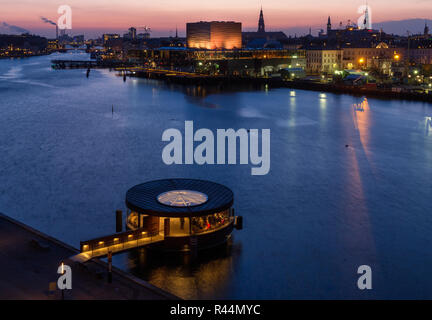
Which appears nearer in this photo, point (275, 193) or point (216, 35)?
point (275, 193)

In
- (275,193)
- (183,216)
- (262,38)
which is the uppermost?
(262,38)

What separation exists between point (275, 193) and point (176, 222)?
476cm

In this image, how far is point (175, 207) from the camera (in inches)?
333

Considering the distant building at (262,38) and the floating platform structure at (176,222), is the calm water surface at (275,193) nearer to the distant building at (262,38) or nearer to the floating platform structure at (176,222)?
the floating platform structure at (176,222)

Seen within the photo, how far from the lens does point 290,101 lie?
118 feet

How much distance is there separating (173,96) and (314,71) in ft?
91.3

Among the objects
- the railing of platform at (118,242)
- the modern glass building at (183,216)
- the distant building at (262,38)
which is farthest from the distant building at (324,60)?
the railing of platform at (118,242)

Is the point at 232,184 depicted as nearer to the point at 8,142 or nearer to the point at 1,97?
the point at 8,142

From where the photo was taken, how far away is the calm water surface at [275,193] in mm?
7996

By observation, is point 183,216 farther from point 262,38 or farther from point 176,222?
point 262,38

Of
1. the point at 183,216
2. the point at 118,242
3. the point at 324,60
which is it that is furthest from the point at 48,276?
the point at 324,60

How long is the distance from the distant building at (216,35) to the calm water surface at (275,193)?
155ft

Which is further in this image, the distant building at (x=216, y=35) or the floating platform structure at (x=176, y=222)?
the distant building at (x=216, y=35)
